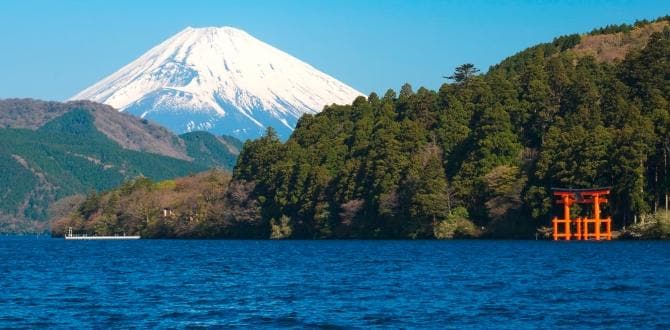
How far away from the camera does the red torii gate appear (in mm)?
95625

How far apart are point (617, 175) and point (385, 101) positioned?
5047cm

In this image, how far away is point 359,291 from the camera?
52.4 metres

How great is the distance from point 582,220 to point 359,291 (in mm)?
50021

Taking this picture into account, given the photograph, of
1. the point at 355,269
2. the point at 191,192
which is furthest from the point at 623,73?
the point at 191,192

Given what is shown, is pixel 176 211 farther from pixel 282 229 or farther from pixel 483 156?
pixel 483 156

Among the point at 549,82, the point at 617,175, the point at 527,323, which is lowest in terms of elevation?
the point at 527,323

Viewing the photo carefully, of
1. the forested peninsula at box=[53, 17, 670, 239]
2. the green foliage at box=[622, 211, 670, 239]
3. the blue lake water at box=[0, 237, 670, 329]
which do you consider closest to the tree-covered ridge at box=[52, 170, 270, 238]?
the forested peninsula at box=[53, 17, 670, 239]

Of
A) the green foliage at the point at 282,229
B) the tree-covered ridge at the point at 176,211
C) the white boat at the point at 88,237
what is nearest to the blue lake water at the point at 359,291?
the green foliage at the point at 282,229

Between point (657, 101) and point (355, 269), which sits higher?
point (657, 101)

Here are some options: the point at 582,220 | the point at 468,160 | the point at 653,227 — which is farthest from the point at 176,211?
the point at 653,227

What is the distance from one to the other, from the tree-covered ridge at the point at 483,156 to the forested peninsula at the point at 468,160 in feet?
0.45

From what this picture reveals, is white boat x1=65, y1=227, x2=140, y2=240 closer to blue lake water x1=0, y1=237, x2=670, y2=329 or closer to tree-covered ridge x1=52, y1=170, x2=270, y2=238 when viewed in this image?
tree-covered ridge x1=52, y1=170, x2=270, y2=238

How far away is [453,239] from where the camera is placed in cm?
11088

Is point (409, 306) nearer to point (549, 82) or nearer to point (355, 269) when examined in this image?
point (355, 269)
